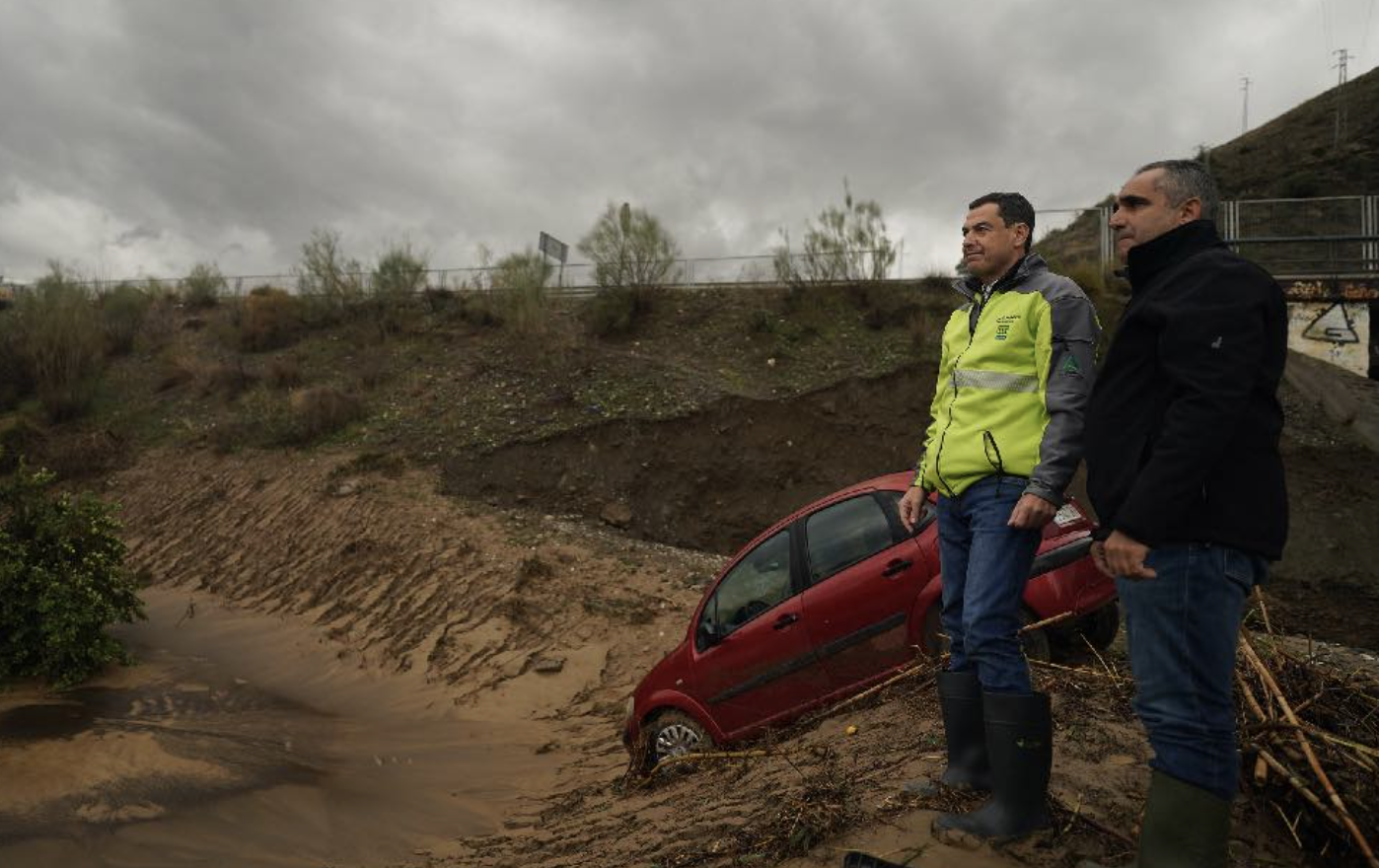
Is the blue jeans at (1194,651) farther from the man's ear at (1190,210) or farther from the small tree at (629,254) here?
the small tree at (629,254)

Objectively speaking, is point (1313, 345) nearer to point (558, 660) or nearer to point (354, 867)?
point (558, 660)

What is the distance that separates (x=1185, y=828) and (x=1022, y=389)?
1550 mm

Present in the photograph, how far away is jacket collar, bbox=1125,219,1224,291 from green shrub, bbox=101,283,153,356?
2811 cm

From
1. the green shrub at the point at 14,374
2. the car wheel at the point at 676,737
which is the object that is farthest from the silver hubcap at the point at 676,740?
the green shrub at the point at 14,374

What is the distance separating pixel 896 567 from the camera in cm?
568

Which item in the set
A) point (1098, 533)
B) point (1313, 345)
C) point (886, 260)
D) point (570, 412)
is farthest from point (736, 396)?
point (1098, 533)

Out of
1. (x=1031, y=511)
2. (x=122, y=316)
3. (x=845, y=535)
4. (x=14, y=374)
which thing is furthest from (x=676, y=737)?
(x=122, y=316)

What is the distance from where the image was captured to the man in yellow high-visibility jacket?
10.2 ft

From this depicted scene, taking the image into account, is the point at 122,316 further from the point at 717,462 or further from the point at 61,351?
the point at 717,462

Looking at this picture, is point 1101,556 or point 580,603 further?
point 580,603

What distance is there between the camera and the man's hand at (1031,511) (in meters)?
3.05

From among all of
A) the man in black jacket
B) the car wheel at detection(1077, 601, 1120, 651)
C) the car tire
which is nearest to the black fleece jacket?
the man in black jacket

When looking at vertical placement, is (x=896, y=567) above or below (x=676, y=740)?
above

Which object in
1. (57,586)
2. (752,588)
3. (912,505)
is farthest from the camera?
(57,586)
